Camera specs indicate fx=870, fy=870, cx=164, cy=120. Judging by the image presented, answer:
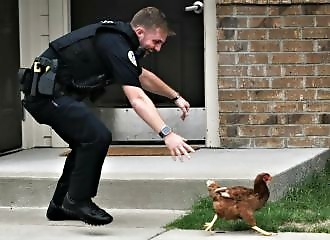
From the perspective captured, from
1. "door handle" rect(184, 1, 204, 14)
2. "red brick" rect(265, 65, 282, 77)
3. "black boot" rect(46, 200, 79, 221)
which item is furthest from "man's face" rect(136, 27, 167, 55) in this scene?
"door handle" rect(184, 1, 204, 14)

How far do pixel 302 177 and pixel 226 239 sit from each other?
1903 mm

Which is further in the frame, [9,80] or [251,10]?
[9,80]

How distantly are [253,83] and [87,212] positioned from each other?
291 centimetres

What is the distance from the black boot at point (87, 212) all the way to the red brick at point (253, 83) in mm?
2751

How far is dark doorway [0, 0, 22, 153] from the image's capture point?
8.01 m

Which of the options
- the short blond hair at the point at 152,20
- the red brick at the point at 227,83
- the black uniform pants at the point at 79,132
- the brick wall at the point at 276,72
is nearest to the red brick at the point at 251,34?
the brick wall at the point at 276,72

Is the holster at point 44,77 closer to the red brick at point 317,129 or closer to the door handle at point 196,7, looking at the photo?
the door handle at point 196,7

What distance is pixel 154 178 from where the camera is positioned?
624cm

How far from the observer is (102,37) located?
5.34 m

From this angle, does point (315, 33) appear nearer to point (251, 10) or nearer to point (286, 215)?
point (251, 10)

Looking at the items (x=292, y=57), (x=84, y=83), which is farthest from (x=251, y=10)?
(x=84, y=83)

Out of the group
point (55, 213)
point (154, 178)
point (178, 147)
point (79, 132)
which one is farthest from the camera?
point (154, 178)

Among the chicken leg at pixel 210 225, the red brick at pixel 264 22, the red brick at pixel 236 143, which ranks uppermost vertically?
the red brick at pixel 264 22

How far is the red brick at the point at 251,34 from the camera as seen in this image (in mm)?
7852
